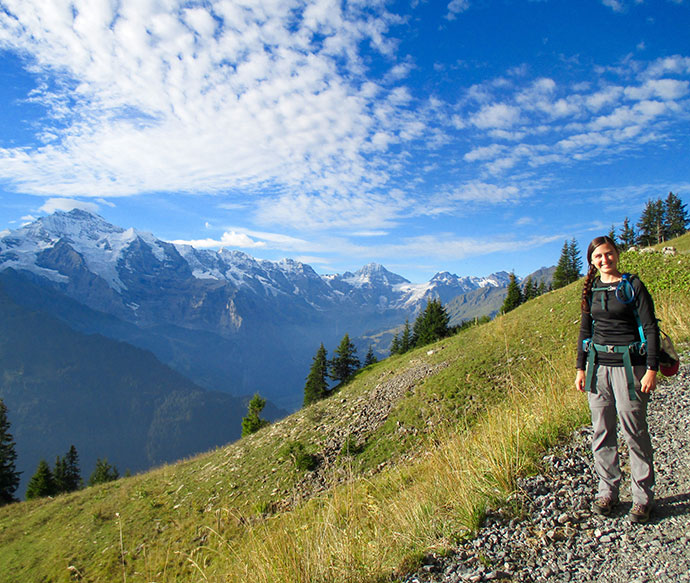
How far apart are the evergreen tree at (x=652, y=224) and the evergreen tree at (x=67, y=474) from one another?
108216 millimetres

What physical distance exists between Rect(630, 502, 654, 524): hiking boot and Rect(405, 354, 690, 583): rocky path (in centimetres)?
5

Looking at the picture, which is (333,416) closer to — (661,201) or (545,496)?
(545,496)

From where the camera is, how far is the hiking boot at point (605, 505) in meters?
3.10

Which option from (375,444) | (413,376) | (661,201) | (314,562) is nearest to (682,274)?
(413,376)

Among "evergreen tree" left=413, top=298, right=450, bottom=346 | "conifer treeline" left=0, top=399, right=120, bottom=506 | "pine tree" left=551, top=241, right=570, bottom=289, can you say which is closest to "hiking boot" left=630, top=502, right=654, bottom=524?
"evergreen tree" left=413, top=298, right=450, bottom=346

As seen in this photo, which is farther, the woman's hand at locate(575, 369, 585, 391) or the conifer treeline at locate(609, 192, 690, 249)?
the conifer treeline at locate(609, 192, 690, 249)

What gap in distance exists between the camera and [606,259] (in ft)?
12.2

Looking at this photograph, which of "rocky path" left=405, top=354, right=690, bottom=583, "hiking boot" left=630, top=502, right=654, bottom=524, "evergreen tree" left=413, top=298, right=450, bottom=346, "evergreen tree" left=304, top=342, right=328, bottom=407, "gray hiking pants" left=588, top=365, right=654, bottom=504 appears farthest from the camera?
"evergreen tree" left=413, top=298, right=450, bottom=346

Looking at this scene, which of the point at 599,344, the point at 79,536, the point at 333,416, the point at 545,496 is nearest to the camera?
the point at 545,496

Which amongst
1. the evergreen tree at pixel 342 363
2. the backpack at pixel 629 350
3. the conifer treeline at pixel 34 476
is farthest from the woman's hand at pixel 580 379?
the conifer treeline at pixel 34 476

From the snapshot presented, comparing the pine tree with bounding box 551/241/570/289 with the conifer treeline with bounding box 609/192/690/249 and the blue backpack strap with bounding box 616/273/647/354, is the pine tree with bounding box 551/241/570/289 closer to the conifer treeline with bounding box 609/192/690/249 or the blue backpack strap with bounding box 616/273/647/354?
the conifer treeline with bounding box 609/192/690/249

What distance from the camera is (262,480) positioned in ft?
47.8

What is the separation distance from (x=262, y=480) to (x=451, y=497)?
1340cm

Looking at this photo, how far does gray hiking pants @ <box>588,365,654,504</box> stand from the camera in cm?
309
